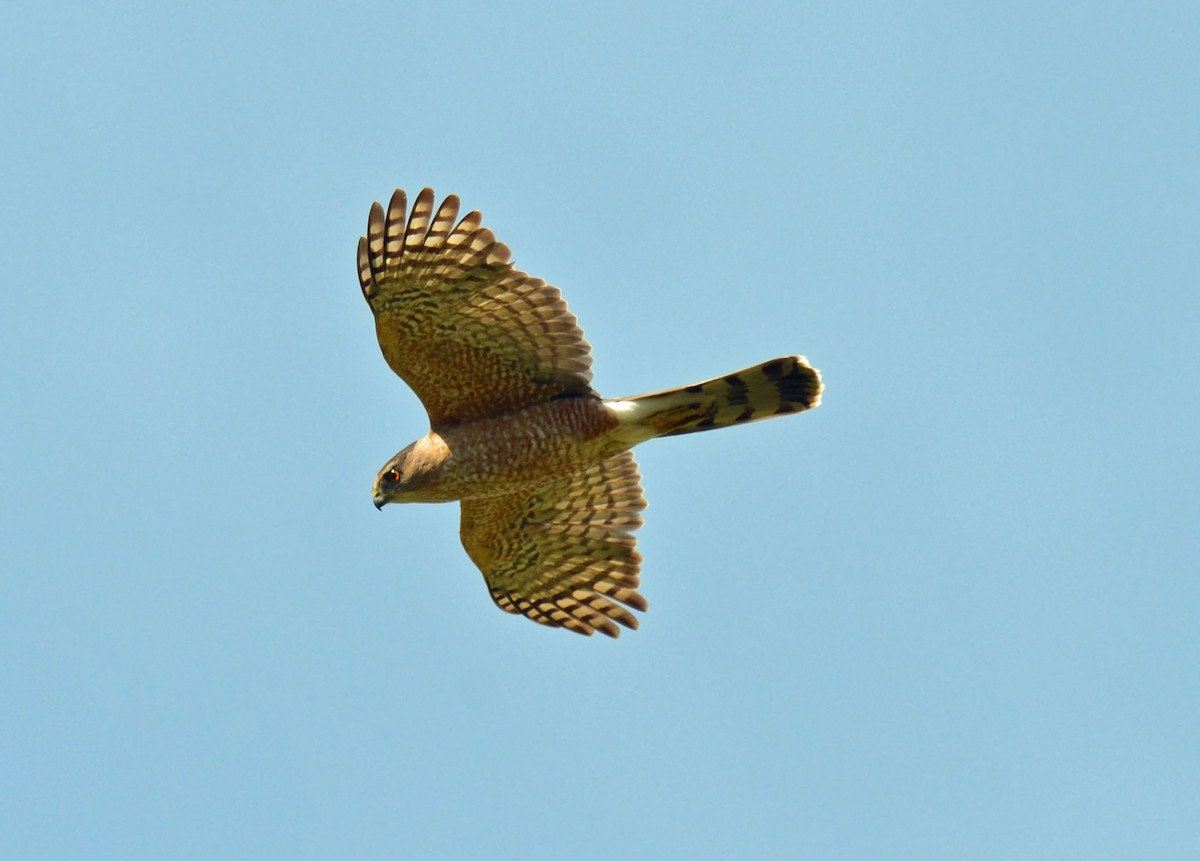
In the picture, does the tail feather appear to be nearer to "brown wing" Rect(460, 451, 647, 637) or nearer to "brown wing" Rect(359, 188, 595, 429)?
"brown wing" Rect(359, 188, 595, 429)

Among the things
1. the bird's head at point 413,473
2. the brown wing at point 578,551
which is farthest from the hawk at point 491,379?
the brown wing at point 578,551

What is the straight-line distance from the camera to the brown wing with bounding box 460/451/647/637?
46.6ft

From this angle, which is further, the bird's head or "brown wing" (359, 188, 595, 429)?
the bird's head

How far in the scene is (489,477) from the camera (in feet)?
42.1

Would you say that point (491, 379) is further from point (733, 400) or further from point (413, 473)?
point (733, 400)

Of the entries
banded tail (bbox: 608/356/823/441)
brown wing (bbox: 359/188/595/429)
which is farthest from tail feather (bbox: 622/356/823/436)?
brown wing (bbox: 359/188/595/429)

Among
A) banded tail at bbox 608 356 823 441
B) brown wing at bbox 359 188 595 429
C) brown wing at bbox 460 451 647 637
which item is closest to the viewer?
brown wing at bbox 359 188 595 429

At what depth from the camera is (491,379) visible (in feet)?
42.0

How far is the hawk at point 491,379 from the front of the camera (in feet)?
40.0

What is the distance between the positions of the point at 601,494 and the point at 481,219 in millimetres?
3055

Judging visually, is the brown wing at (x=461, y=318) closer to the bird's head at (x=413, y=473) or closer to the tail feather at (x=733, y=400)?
the bird's head at (x=413, y=473)

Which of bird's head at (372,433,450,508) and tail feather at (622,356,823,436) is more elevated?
tail feather at (622,356,823,436)

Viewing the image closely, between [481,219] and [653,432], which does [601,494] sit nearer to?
[653,432]

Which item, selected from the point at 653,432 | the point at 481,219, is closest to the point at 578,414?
the point at 653,432
